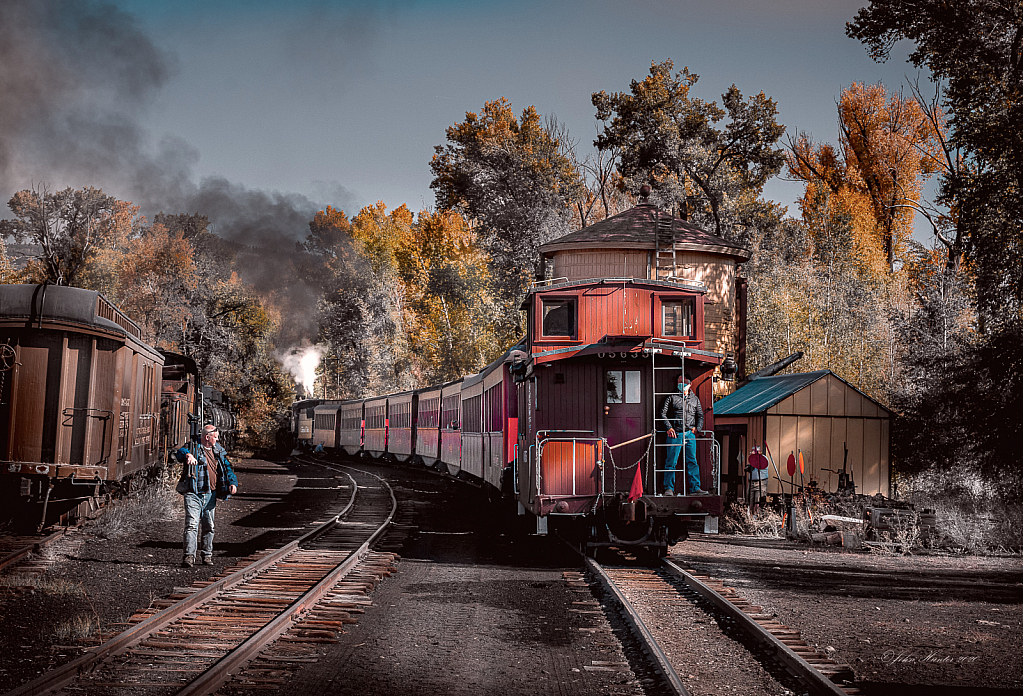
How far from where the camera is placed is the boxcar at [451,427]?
85.8 ft

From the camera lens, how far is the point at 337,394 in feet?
208

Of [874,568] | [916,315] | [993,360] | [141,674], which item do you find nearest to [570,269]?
[916,315]

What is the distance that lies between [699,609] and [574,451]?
3.40m

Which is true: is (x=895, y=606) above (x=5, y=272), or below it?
below

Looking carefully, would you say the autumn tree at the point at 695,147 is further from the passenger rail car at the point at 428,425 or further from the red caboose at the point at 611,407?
the red caboose at the point at 611,407

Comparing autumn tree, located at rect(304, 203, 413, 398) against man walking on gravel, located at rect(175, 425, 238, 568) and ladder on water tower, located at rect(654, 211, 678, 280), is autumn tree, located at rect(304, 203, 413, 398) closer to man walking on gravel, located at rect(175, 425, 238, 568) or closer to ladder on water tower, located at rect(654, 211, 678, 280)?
ladder on water tower, located at rect(654, 211, 678, 280)

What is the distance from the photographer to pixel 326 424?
50.5 m

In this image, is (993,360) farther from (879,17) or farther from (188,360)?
(188,360)

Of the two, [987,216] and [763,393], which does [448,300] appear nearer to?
[763,393]

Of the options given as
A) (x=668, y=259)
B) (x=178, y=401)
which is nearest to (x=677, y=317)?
(x=668, y=259)

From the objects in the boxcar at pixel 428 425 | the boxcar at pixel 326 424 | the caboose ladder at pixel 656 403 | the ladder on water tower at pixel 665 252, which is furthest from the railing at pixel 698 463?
the boxcar at pixel 326 424

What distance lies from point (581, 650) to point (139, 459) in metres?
11.3

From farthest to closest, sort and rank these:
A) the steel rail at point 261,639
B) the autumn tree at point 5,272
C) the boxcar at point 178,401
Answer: the autumn tree at point 5,272
the boxcar at point 178,401
the steel rail at point 261,639

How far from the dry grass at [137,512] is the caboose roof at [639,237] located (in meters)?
13.7
